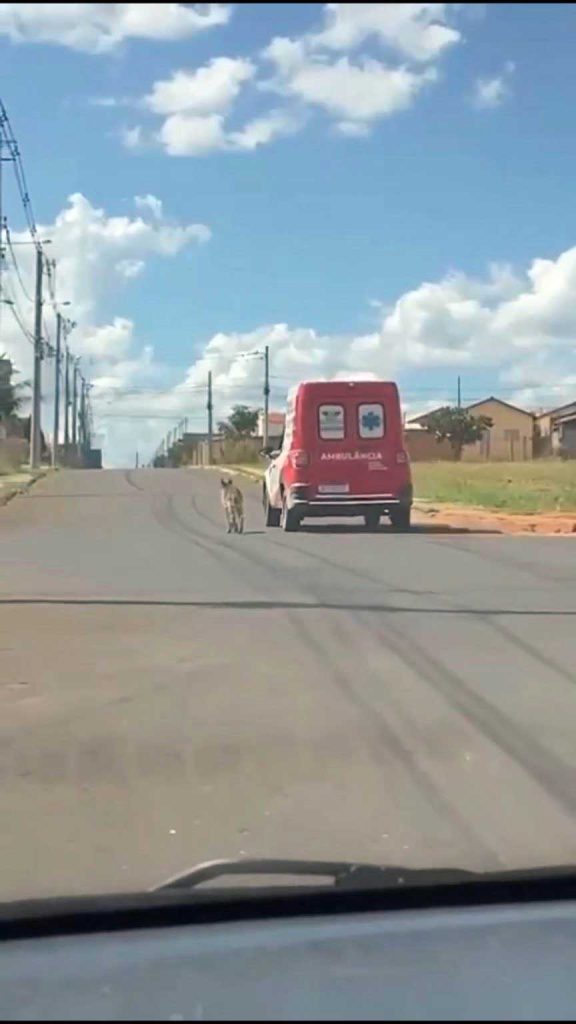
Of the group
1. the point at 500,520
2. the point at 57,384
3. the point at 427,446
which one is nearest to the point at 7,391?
the point at 57,384

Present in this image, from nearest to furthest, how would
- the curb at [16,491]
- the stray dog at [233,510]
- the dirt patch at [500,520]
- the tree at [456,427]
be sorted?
the stray dog at [233,510], the dirt patch at [500,520], the curb at [16,491], the tree at [456,427]

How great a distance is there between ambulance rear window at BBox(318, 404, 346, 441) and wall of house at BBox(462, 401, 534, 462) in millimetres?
80763

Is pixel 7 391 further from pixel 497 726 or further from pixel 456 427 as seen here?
pixel 497 726

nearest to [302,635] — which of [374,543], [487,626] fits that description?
[487,626]

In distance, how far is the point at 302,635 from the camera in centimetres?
1247

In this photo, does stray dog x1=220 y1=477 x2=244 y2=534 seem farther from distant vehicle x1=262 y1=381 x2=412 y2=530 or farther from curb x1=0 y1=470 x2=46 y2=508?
curb x1=0 y1=470 x2=46 y2=508

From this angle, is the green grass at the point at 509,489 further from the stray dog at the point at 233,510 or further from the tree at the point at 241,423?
the tree at the point at 241,423

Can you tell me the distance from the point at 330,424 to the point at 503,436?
330ft

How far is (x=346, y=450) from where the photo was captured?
81.3 ft

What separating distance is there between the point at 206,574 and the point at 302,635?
212 inches

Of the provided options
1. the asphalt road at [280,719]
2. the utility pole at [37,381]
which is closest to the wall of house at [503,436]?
the utility pole at [37,381]

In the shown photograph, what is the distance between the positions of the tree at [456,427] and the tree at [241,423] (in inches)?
515

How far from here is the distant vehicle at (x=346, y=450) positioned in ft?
81.0

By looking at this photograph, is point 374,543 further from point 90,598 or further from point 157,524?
point 90,598
